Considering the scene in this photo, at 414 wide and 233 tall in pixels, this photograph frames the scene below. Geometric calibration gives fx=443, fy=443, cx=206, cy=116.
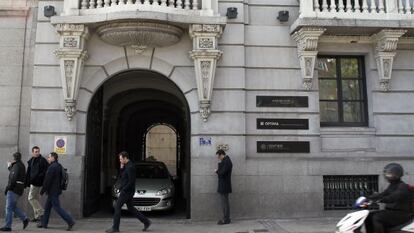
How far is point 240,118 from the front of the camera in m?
12.3

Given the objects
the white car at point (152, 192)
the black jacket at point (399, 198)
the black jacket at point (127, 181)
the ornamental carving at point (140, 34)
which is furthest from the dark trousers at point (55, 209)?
the black jacket at point (399, 198)

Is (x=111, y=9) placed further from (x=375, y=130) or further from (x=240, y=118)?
(x=375, y=130)

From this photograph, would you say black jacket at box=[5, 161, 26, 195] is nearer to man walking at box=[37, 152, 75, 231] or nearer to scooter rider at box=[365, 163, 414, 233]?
man walking at box=[37, 152, 75, 231]

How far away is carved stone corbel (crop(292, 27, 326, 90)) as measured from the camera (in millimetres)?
12227

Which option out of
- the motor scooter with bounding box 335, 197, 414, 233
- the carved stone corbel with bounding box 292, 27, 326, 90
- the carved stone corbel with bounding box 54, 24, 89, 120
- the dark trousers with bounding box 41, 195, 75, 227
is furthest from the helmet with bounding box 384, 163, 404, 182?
the carved stone corbel with bounding box 54, 24, 89, 120

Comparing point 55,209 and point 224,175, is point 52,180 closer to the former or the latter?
point 55,209

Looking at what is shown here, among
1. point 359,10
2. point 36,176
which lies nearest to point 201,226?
point 36,176

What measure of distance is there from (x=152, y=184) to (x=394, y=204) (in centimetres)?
810

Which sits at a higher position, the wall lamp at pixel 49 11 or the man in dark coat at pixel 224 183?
the wall lamp at pixel 49 11

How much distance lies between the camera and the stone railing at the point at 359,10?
12.3 m

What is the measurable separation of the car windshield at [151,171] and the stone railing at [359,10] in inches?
266

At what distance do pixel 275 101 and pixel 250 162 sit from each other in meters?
1.89

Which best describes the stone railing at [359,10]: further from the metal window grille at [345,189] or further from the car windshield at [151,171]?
the car windshield at [151,171]

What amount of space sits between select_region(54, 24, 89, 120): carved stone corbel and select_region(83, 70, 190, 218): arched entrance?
76 cm
